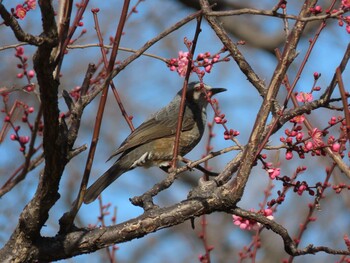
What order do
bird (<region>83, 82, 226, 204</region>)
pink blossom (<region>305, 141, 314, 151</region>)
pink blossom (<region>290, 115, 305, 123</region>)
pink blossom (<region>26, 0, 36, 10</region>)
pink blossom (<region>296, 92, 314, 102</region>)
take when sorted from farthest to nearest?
bird (<region>83, 82, 226, 204</region>), pink blossom (<region>26, 0, 36, 10</region>), pink blossom (<region>296, 92, 314, 102</region>), pink blossom (<region>290, 115, 305, 123</region>), pink blossom (<region>305, 141, 314, 151</region>)

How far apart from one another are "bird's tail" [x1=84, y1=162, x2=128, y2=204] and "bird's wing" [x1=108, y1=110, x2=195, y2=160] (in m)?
0.19

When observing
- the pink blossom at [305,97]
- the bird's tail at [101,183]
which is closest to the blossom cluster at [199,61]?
the pink blossom at [305,97]

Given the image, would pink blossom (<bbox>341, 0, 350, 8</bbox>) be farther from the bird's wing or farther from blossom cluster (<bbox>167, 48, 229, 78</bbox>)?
the bird's wing

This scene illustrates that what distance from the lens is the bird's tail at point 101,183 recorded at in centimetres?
479

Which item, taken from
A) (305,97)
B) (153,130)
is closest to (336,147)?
(305,97)

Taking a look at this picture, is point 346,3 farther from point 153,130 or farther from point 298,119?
point 153,130

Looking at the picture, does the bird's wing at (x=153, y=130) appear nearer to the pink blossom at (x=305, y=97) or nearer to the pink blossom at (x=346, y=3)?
the pink blossom at (x=305, y=97)

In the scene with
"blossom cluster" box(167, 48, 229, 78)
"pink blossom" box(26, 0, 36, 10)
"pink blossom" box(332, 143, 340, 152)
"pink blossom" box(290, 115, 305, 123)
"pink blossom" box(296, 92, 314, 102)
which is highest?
"pink blossom" box(26, 0, 36, 10)

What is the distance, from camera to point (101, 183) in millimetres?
5062

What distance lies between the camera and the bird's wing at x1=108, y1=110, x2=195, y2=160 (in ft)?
18.4

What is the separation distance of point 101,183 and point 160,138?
115cm

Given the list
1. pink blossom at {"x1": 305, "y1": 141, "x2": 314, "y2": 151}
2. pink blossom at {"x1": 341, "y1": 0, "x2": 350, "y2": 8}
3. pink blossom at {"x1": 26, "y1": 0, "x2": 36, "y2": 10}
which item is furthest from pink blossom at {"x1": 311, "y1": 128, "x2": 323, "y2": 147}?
pink blossom at {"x1": 26, "y1": 0, "x2": 36, "y2": 10}

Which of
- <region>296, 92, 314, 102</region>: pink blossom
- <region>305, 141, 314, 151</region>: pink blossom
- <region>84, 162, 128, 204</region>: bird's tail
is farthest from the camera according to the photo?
<region>84, 162, 128, 204</region>: bird's tail

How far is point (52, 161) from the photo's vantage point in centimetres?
288
